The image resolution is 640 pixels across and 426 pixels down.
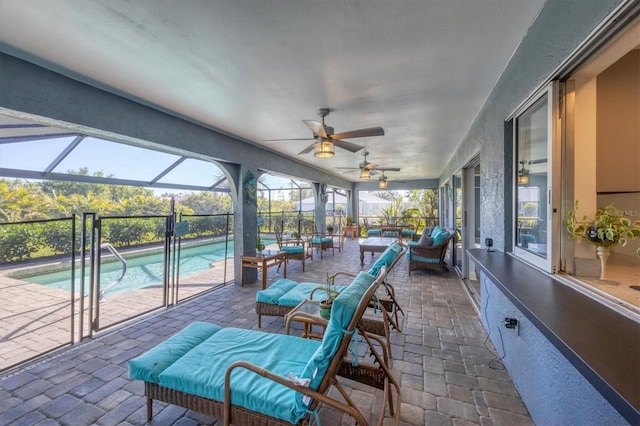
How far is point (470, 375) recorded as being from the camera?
2.33 metres

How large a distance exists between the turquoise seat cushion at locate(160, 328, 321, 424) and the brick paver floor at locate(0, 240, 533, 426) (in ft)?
1.44

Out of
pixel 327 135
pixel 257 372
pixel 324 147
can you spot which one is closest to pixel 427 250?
pixel 324 147

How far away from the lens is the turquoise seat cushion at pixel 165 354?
5.83 ft

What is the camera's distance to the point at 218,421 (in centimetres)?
188

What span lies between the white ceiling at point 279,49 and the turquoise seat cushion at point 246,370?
2.41 metres

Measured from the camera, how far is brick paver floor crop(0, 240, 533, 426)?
6.20 feet

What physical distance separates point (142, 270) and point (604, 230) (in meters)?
9.47

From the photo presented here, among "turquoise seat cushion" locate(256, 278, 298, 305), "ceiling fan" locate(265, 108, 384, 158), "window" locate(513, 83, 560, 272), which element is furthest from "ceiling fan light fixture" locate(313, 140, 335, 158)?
"window" locate(513, 83, 560, 272)

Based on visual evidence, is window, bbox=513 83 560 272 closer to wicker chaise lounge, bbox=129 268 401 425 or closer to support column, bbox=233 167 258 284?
wicker chaise lounge, bbox=129 268 401 425

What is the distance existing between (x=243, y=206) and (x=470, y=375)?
4.31 meters

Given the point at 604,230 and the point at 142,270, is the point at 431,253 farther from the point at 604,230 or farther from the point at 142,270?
the point at 142,270

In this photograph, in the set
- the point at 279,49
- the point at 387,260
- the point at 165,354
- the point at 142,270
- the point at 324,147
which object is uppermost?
the point at 279,49

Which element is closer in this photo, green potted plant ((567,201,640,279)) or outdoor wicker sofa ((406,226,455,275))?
green potted plant ((567,201,640,279))

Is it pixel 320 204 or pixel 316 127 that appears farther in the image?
pixel 320 204
